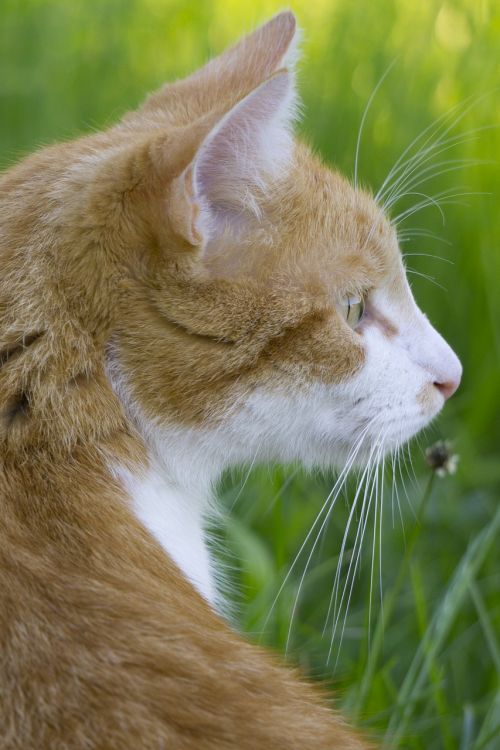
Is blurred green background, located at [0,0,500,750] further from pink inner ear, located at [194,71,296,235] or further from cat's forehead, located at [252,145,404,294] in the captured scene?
pink inner ear, located at [194,71,296,235]

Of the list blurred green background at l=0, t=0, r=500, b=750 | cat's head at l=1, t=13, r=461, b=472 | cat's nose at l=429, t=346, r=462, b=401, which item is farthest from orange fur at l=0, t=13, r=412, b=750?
blurred green background at l=0, t=0, r=500, b=750

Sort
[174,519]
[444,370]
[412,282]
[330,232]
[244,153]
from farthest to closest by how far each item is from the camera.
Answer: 1. [412,282]
2. [444,370]
3. [330,232]
4. [174,519]
5. [244,153]

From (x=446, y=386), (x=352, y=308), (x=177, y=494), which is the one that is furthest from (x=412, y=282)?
(x=177, y=494)

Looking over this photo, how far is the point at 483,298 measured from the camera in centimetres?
299

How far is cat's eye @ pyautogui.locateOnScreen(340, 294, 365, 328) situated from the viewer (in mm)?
1674

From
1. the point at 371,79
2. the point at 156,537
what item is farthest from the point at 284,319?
the point at 371,79

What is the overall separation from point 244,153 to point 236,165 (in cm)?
2

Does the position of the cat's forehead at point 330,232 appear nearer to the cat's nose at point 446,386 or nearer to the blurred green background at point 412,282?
the cat's nose at point 446,386

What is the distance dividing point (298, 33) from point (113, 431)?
27.8 inches

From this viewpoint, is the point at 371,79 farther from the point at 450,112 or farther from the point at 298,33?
the point at 298,33

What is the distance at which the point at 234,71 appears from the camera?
180cm

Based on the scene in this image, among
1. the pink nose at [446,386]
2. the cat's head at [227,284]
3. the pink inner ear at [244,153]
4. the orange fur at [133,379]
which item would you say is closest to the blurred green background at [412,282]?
the pink nose at [446,386]

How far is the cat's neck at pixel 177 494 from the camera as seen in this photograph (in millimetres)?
1503

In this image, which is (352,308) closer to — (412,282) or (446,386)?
(446,386)
